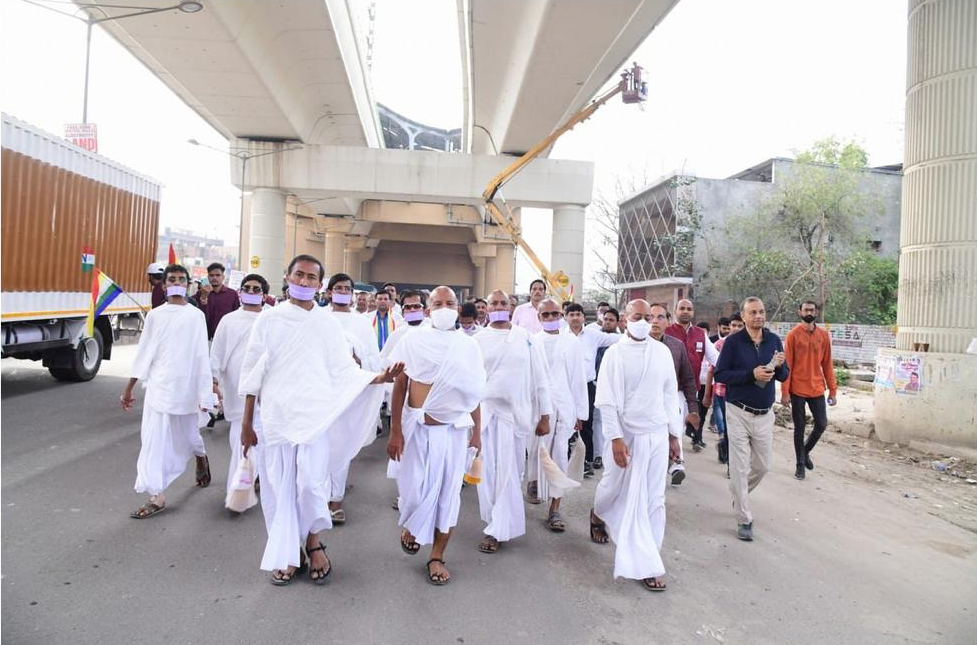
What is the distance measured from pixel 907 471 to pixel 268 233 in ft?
51.4

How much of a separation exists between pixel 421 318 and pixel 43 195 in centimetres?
779

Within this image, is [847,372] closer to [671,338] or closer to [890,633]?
[671,338]

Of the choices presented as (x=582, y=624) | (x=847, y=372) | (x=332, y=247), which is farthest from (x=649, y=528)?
(x=332, y=247)

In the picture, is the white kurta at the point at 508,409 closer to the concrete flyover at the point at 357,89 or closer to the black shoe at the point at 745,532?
the black shoe at the point at 745,532

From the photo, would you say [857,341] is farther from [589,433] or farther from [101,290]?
[101,290]

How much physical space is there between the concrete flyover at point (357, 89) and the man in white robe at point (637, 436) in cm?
708

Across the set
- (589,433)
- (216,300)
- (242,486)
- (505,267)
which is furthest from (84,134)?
(505,267)

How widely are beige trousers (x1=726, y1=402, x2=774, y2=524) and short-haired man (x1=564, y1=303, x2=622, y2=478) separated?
1.84m

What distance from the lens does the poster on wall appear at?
8438mm

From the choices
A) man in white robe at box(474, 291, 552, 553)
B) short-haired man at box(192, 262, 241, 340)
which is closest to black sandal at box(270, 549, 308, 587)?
man in white robe at box(474, 291, 552, 553)

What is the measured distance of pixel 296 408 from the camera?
11.9 ft

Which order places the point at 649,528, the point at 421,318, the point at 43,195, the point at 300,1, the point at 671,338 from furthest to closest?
the point at 300,1 < the point at 43,195 < the point at 671,338 < the point at 421,318 < the point at 649,528

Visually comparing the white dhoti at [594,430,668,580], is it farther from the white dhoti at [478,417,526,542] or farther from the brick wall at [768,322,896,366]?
the brick wall at [768,322,896,366]

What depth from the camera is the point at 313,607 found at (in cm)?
332
